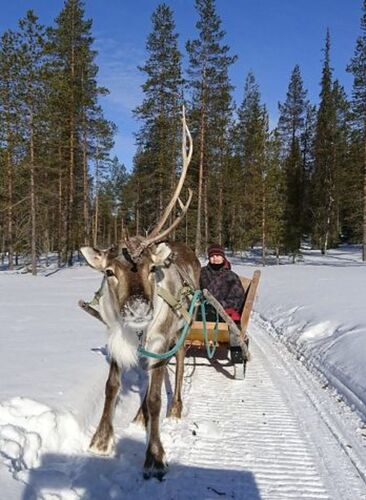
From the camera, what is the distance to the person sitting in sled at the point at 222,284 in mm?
7496

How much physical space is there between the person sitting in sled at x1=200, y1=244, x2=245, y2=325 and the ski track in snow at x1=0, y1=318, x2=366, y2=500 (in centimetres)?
190

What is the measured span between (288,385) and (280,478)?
2.56m

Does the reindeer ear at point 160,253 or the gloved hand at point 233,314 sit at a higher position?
the reindeer ear at point 160,253

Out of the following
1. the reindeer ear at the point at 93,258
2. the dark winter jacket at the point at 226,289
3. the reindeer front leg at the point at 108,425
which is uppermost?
the reindeer ear at the point at 93,258

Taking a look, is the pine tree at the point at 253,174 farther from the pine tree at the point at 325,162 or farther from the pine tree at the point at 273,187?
the pine tree at the point at 325,162

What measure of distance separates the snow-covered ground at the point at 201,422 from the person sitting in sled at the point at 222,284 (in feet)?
3.31

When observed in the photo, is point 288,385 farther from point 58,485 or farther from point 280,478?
point 58,485

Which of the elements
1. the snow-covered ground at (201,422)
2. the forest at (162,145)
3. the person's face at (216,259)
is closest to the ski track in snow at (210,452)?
the snow-covered ground at (201,422)

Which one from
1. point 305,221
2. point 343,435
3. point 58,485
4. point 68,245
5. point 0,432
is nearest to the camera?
point 58,485

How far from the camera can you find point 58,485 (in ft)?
11.4

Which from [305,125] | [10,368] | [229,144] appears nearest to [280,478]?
[10,368]

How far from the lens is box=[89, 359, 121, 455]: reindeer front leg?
4.20 meters

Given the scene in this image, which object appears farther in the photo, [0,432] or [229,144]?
[229,144]

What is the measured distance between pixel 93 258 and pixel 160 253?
1.97ft
